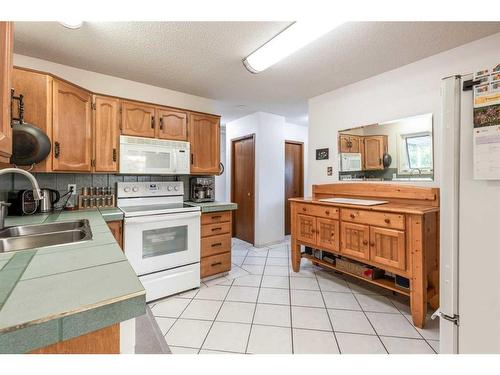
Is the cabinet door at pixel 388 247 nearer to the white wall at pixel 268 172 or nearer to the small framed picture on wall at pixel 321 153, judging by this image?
the small framed picture on wall at pixel 321 153

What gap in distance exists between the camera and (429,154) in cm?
220

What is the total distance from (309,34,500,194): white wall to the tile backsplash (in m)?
2.24

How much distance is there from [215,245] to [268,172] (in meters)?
1.80

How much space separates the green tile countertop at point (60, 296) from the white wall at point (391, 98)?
2586 millimetres

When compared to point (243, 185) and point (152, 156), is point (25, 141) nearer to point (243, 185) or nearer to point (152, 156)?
point (152, 156)

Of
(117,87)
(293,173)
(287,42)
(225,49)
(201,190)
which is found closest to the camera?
(287,42)

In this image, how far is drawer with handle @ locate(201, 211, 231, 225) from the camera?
2602mm

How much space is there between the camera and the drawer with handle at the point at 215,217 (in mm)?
Result: 2602

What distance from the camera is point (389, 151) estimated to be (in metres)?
2.51

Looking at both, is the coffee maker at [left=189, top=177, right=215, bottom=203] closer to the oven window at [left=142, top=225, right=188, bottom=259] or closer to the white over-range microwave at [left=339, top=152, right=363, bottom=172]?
the oven window at [left=142, top=225, right=188, bottom=259]

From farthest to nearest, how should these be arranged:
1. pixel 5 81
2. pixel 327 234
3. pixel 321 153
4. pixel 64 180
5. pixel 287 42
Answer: pixel 321 153 < pixel 327 234 < pixel 64 180 < pixel 287 42 < pixel 5 81

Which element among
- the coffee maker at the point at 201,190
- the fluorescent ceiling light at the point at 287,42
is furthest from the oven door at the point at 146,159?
the fluorescent ceiling light at the point at 287,42

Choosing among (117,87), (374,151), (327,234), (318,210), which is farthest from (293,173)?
(117,87)
